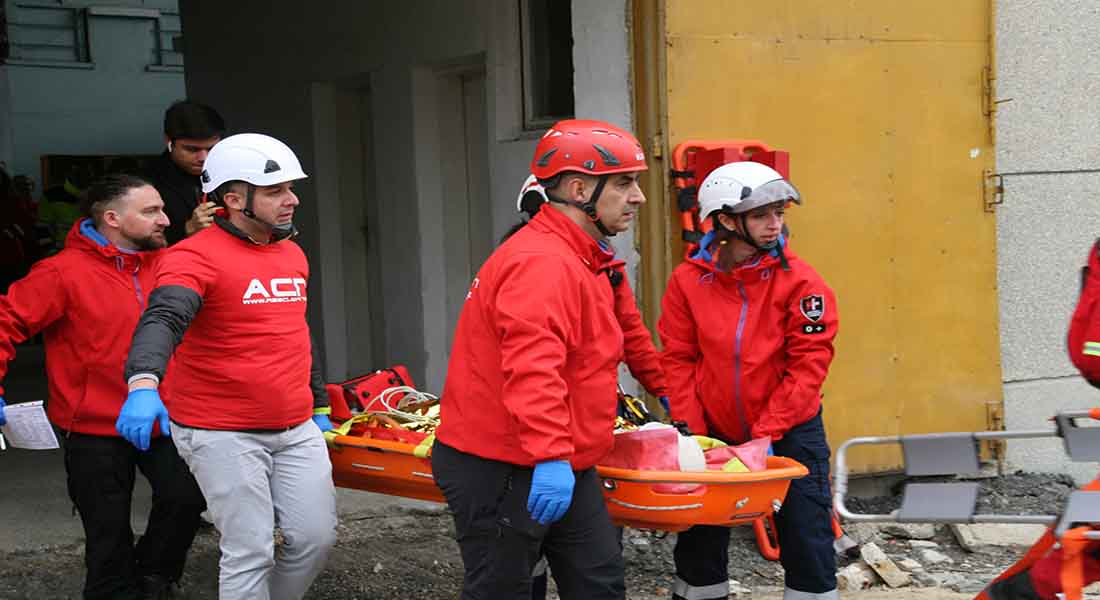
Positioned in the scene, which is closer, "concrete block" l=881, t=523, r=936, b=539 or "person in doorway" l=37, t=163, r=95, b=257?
"concrete block" l=881, t=523, r=936, b=539

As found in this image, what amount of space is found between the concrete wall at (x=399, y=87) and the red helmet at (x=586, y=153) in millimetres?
2447

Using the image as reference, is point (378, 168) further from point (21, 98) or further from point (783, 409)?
point (21, 98)

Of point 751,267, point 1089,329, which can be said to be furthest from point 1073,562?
point 751,267

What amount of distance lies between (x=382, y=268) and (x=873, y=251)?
3783mm

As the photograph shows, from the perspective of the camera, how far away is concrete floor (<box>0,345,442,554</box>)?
250 inches

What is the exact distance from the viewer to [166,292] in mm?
4348

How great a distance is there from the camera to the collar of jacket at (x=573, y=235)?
408 cm

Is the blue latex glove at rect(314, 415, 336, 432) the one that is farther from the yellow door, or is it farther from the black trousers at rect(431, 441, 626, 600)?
the yellow door

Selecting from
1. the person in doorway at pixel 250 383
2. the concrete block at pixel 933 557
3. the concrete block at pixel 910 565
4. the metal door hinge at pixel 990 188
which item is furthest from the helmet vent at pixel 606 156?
the metal door hinge at pixel 990 188

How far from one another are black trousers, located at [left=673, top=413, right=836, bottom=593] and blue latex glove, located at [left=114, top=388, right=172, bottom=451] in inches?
77.8

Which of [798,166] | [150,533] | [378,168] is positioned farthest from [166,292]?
[378,168]

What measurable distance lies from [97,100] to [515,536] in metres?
23.0

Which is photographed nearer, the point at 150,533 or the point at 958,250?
the point at 150,533

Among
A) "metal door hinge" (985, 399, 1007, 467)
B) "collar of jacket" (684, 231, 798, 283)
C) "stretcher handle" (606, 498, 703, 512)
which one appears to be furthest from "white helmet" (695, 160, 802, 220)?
"metal door hinge" (985, 399, 1007, 467)
